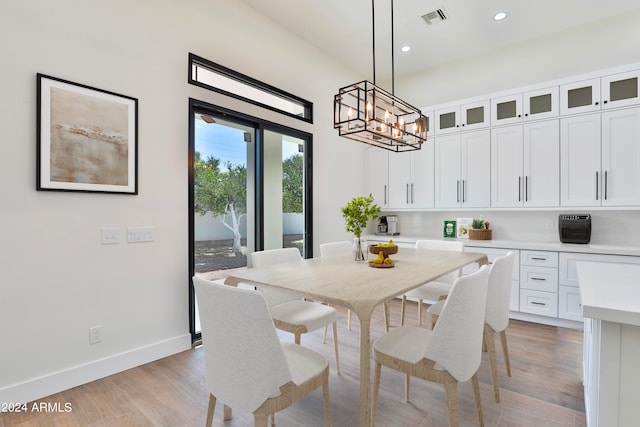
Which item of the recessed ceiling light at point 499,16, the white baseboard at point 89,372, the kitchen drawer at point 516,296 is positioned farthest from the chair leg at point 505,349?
the recessed ceiling light at point 499,16

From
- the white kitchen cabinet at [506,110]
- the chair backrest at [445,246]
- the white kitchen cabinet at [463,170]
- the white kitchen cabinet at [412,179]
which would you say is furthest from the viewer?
the white kitchen cabinet at [412,179]

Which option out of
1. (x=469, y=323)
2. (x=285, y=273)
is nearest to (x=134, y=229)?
(x=285, y=273)

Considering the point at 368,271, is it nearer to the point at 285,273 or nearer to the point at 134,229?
the point at 285,273

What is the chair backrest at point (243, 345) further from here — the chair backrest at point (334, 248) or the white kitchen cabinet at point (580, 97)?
the white kitchen cabinet at point (580, 97)

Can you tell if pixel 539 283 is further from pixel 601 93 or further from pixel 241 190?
pixel 241 190

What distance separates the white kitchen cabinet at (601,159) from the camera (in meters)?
3.18

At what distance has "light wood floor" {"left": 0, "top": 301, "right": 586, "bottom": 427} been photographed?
5.94ft

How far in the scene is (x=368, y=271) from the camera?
2.07m

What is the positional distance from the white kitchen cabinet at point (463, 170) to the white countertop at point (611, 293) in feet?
7.45

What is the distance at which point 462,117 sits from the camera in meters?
4.15

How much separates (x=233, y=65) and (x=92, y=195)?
1772 millimetres

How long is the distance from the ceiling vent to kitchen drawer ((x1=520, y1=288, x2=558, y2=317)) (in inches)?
121

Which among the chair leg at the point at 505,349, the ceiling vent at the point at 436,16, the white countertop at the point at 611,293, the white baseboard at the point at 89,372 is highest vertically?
the ceiling vent at the point at 436,16

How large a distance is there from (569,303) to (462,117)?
7.98 ft
